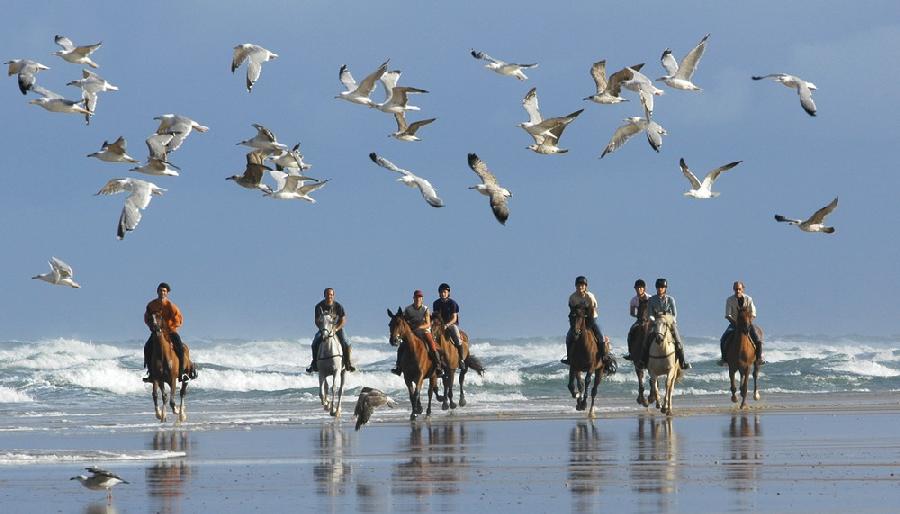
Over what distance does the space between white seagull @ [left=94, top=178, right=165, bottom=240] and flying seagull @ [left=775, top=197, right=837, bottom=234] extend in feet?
33.8

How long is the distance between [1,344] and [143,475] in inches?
2614

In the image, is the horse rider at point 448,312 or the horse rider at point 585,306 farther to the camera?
the horse rider at point 448,312

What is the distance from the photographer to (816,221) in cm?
2842

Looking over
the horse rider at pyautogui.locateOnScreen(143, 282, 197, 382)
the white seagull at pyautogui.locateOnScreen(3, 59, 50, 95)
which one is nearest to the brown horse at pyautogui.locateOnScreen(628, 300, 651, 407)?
the horse rider at pyautogui.locateOnScreen(143, 282, 197, 382)

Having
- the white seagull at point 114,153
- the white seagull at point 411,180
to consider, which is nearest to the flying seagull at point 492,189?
the white seagull at point 411,180

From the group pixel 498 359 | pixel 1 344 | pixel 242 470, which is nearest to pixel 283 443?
pixel 242 470

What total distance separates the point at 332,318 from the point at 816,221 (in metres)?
8.34

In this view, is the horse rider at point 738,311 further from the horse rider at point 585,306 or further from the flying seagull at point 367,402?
the flying seagull at point 367,402

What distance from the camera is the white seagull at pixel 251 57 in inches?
1206

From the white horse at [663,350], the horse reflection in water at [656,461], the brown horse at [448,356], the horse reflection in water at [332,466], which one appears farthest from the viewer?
the brown horse at [448,356]

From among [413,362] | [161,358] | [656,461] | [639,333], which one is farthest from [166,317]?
[656,461]

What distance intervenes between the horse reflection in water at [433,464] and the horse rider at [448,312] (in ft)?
14.8

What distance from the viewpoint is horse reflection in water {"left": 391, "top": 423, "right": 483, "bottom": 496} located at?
1589 cm

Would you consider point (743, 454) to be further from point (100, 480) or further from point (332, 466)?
point (100, 480)
